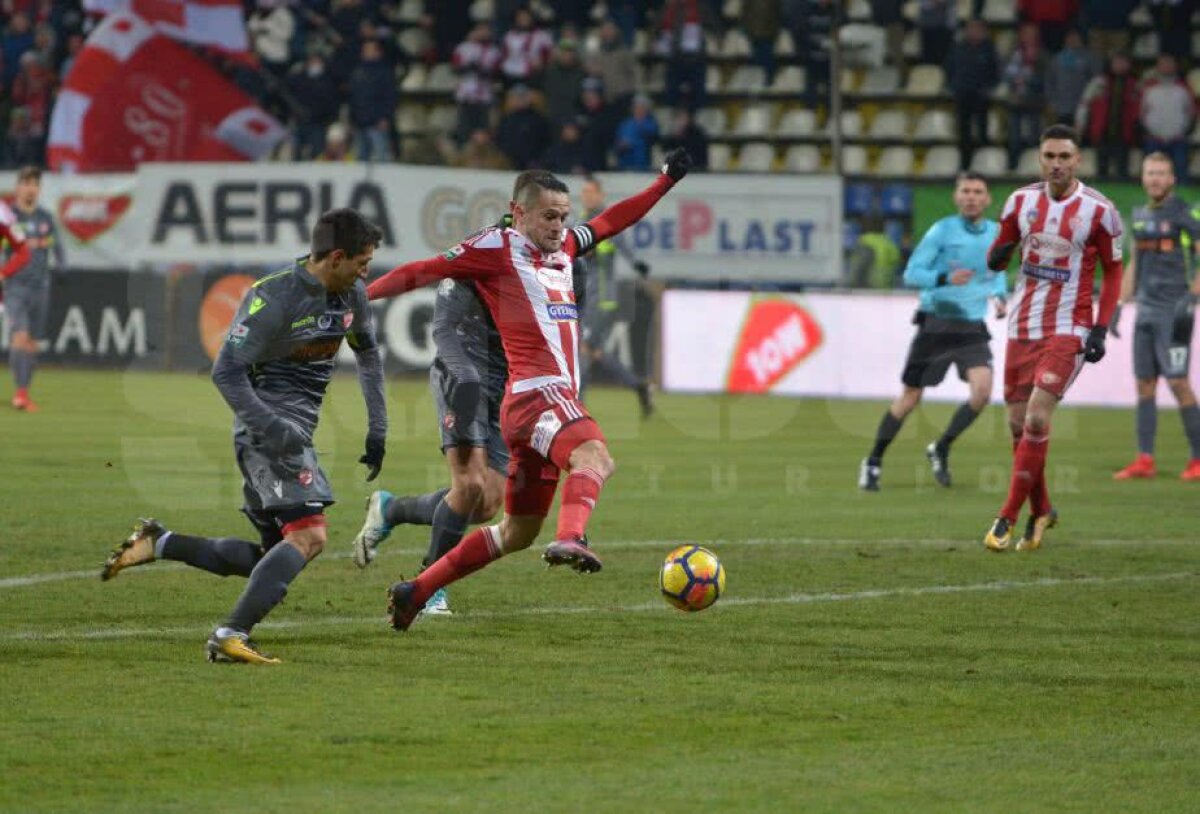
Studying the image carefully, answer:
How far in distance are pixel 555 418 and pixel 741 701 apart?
1.63 meters

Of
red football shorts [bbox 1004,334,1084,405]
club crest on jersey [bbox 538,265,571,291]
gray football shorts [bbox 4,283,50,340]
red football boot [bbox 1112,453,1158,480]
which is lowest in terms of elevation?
red football boot [bbox 1112,453,1158,480]

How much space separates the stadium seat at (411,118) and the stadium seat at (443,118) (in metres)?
0.11

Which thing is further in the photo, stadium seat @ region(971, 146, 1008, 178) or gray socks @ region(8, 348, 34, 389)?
stadium seat @ region(971, 146, 1008, 178)

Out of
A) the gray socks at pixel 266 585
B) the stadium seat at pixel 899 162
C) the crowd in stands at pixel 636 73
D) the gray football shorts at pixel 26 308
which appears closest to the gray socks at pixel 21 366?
the gray football shorts at pixel 26 308

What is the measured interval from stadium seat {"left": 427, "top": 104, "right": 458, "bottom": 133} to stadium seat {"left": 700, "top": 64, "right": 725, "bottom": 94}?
153 inches

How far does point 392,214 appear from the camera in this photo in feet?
88.2

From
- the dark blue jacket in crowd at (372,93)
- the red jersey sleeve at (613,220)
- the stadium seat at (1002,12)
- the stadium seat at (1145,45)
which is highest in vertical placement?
the stadium seat at (1002,12)

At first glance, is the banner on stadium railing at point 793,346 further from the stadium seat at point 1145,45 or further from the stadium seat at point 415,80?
the stadium seat at point 415,80

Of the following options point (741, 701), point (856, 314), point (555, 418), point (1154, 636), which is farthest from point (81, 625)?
point (856, 314)

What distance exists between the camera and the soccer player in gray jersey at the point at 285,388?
8.18 m

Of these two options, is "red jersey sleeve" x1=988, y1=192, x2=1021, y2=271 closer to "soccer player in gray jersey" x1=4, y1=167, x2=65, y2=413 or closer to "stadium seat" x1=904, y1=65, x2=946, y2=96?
"soccer player in gray jersey" x1=4, y1=167, x2=65, y2=413

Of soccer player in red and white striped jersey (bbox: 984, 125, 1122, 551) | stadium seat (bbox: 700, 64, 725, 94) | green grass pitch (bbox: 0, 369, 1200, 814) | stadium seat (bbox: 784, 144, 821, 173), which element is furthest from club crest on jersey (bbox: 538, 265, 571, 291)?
stadium seat (bbox: 700, 64, 725, 94)

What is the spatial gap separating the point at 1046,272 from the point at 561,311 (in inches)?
180

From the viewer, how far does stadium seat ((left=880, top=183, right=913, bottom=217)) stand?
2642 cm
